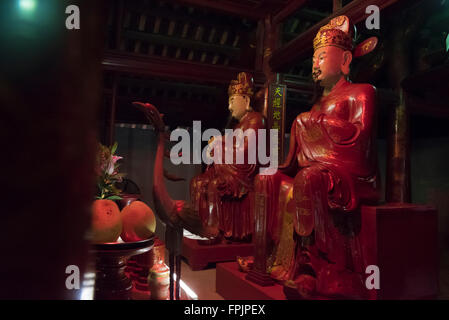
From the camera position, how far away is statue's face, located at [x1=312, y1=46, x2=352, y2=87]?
7.24ft

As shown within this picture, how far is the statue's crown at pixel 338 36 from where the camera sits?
7.22ft

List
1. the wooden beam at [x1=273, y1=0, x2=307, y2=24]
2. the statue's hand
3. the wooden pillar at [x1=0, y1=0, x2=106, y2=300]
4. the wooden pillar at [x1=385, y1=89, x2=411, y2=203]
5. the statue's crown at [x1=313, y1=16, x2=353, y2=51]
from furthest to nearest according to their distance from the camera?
the wooden pillar at [x1=385, y1=89, x2=411, y2=203] < the wooden beam at [x1=273, y1=0, x2=307, y2=24] < the statue's crown at [x1=313, y1=16, x2=353, y2=51] < the statue's hand < the wooden pillar at [x1=0, y1=0, x2=106, y2=300]

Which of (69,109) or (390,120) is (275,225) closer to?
(69,109)

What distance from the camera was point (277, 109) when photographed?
3562mm

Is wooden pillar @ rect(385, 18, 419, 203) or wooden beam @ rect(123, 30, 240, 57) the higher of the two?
wooden beam @ rect(123, 30, 240, 57)

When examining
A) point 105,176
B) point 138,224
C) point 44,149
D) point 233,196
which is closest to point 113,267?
point 138,224

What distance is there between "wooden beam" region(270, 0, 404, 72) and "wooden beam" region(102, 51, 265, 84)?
421mm

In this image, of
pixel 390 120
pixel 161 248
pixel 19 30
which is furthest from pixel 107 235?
pixel 390 120

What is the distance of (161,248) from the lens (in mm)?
2232

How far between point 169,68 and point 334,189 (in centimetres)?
277

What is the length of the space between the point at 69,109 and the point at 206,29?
5.04m

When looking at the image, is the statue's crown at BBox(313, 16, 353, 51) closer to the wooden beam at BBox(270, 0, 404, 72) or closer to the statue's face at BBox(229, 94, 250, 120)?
the wooden beam at BBox(270, 0, 404, 72)

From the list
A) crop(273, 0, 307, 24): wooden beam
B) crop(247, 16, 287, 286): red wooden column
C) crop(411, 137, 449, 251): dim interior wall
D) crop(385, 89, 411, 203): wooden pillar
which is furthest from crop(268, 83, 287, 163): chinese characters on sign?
crop(411, 137, 449, 251): dim interior wall
